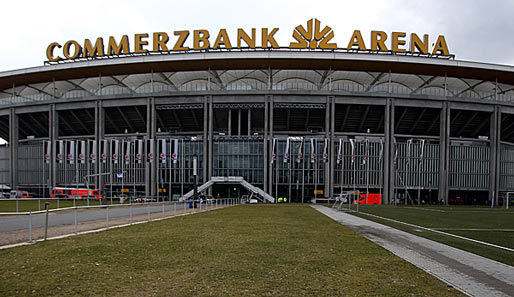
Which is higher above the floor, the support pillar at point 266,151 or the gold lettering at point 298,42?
the gold lettering at point 298,42

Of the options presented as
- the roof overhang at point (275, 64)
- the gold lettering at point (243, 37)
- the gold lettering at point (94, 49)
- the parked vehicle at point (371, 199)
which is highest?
the gold lettering at point (243, 37)

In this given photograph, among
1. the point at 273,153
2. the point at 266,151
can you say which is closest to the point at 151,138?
the point at 266,151

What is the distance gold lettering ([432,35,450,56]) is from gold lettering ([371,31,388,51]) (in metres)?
8.24

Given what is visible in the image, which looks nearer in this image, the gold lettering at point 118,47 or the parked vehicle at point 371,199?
the gold lettering at point 118,47

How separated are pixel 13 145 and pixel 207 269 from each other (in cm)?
7590

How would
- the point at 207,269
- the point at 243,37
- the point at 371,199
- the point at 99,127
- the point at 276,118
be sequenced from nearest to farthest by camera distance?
the point at 207,269 → the point at 243,37 → the point at 371,199 → the point at 99,127 → the point at 276,118

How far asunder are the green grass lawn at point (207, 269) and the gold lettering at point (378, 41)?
49.2 metres

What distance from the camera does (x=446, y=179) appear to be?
6072 cm

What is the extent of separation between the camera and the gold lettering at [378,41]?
→ 180 feet

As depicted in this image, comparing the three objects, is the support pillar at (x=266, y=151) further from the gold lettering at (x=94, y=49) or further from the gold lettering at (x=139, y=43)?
the gold lettering at (x=94, y=49)

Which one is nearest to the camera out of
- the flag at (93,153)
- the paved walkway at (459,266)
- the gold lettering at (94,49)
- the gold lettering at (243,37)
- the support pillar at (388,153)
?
the paved walkway at (459,266)

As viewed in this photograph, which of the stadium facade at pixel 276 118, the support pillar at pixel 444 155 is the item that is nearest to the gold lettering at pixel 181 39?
the stadium facade at pixel 276 118

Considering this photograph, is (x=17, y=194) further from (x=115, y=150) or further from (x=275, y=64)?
(x=275, y=64)

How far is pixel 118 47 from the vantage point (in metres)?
56.7
